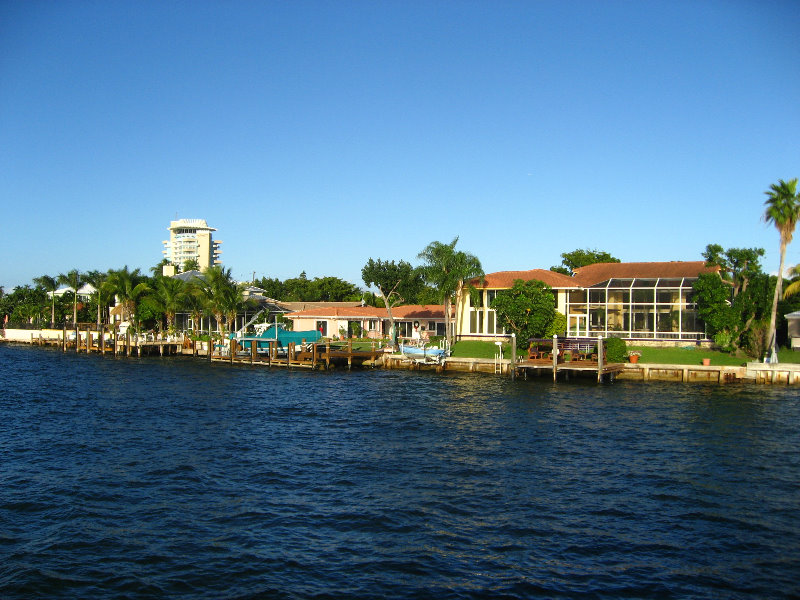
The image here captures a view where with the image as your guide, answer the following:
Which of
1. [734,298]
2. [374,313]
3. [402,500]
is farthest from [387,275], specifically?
[402,500]

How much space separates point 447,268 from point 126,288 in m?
41.4

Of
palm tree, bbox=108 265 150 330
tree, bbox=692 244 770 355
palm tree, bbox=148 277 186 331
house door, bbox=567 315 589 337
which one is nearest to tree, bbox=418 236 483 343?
house door, bbox=567 315 589 337

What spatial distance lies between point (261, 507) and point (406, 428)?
11.4m

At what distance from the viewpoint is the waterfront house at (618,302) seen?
51.2 meters

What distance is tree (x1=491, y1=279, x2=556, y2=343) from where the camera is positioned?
50.3 metres

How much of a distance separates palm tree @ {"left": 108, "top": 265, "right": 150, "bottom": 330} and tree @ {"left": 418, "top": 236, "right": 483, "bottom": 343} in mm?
38159

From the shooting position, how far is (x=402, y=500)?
18.5m

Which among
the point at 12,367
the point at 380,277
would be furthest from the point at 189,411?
the point at 380,277

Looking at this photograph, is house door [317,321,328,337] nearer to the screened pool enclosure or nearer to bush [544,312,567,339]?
the screened pool enclosure

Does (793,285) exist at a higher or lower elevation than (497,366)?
higher

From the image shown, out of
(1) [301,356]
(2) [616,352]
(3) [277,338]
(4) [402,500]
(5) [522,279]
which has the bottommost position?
(4) [402,500]

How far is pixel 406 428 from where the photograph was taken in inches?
1127

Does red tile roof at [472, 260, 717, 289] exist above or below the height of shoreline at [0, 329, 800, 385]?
above

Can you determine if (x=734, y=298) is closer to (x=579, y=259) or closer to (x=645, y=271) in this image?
(x=645, y=271)
